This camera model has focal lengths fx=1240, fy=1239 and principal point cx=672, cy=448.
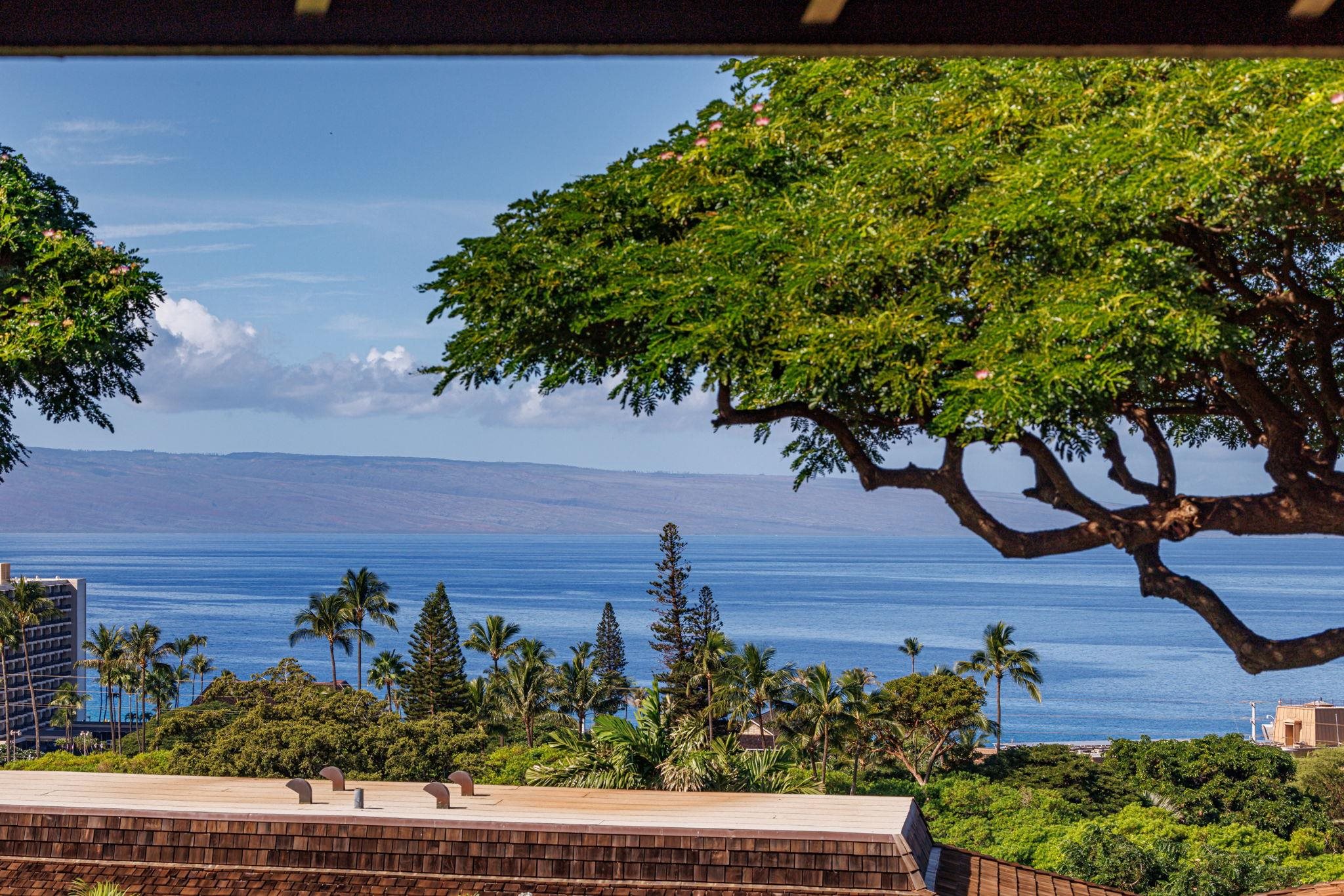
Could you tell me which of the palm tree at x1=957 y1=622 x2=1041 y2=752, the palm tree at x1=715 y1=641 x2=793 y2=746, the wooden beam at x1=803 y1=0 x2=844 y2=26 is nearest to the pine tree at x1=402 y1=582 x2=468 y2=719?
the palm tree at x1=715 y1=641 x2=793 y2=746

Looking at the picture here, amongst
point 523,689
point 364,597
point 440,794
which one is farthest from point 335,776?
point 364,597

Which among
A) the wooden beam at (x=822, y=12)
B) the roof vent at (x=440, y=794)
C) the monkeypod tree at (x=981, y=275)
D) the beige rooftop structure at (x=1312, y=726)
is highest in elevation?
the monkeypod tree at (x=981, y=275)

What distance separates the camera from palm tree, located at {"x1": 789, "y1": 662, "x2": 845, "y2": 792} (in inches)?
2267

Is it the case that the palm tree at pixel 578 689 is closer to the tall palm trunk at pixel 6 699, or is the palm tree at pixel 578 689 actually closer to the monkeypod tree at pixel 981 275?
the tall palm trunk at pixel 6 699

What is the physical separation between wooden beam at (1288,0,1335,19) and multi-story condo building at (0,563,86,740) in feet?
416

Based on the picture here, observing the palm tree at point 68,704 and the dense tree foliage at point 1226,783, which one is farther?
the palm tree at point 68,704

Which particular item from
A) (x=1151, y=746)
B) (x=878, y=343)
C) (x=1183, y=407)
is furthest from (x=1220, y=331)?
(x=1151, y=746)

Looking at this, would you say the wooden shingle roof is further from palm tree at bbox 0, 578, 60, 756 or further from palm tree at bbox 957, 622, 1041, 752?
palm tree at bbox 0, 578, 60, 756

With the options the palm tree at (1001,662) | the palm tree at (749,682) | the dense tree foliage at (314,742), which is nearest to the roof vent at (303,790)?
the dense tree foliage at (314,742)

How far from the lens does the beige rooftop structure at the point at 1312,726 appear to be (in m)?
91.9

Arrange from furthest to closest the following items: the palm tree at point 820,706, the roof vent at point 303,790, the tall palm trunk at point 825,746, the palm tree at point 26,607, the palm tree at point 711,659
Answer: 1. the palm tree at point 26,607
2. the palm tree at point 711,659
3. the palm tree at point 820,706
4. the tall palm trunk at point 825,746
5. the roof vent at point 303,790

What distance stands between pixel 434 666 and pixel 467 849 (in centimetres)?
5629

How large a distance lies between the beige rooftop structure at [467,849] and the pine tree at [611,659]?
206ft

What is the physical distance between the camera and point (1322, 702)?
98.1m
